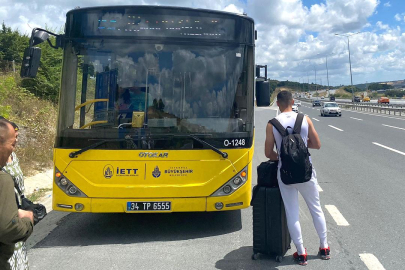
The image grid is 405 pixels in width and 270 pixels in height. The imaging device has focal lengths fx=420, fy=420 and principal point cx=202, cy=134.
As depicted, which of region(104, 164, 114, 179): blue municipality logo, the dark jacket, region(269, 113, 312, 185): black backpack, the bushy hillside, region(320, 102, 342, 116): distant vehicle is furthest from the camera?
region(320, 102, 342, 116): distant vehicle

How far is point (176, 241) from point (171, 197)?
58cm

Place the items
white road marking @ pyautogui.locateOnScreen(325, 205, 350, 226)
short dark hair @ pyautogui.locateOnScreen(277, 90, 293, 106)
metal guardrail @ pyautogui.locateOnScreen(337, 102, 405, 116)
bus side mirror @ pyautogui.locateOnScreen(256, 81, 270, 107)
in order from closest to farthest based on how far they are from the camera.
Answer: short dark hair @ pyautogui.locateOnScreen(277, 90, 293, 106), bus side mirror @ pyautogui.locateOnScreen(256, 81, 270, 107), white road marking @ pyautogui.locateOnScreen(325, 205, 350, 226), metal guardrail @ pyautogui.locateOnScreen(337, 102, 405, 116)

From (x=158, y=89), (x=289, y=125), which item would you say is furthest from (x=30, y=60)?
(x=289, y=125)

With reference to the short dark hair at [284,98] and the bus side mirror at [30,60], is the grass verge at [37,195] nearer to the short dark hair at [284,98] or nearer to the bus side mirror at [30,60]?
the bus side mirror at [30,60]

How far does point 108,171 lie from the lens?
5273 mm

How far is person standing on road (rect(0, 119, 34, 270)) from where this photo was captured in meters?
2.23

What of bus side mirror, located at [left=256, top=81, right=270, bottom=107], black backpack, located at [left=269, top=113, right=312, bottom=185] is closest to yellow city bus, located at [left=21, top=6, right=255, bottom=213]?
bus side mirror, located at [left=256, top=81, right=270, bottom=107]

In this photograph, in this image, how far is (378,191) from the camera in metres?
8.01

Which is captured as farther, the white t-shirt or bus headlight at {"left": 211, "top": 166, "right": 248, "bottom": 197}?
bus headlight at {"left": 211, "top": 166, "right": 248, "bottom": 197}

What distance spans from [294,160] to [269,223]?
82 centimetres

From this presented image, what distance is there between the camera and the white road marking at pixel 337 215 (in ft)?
19.6

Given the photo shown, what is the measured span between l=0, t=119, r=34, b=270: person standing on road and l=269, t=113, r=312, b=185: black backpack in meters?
2.65

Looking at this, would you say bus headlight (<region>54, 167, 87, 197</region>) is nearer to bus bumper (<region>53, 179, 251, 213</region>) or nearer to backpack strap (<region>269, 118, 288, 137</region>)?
bus bumper (<region>53, 179, 251, 213</region>)

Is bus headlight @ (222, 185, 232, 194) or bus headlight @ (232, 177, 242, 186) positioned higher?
bus headlight @ (232, 177, 242, 186)
